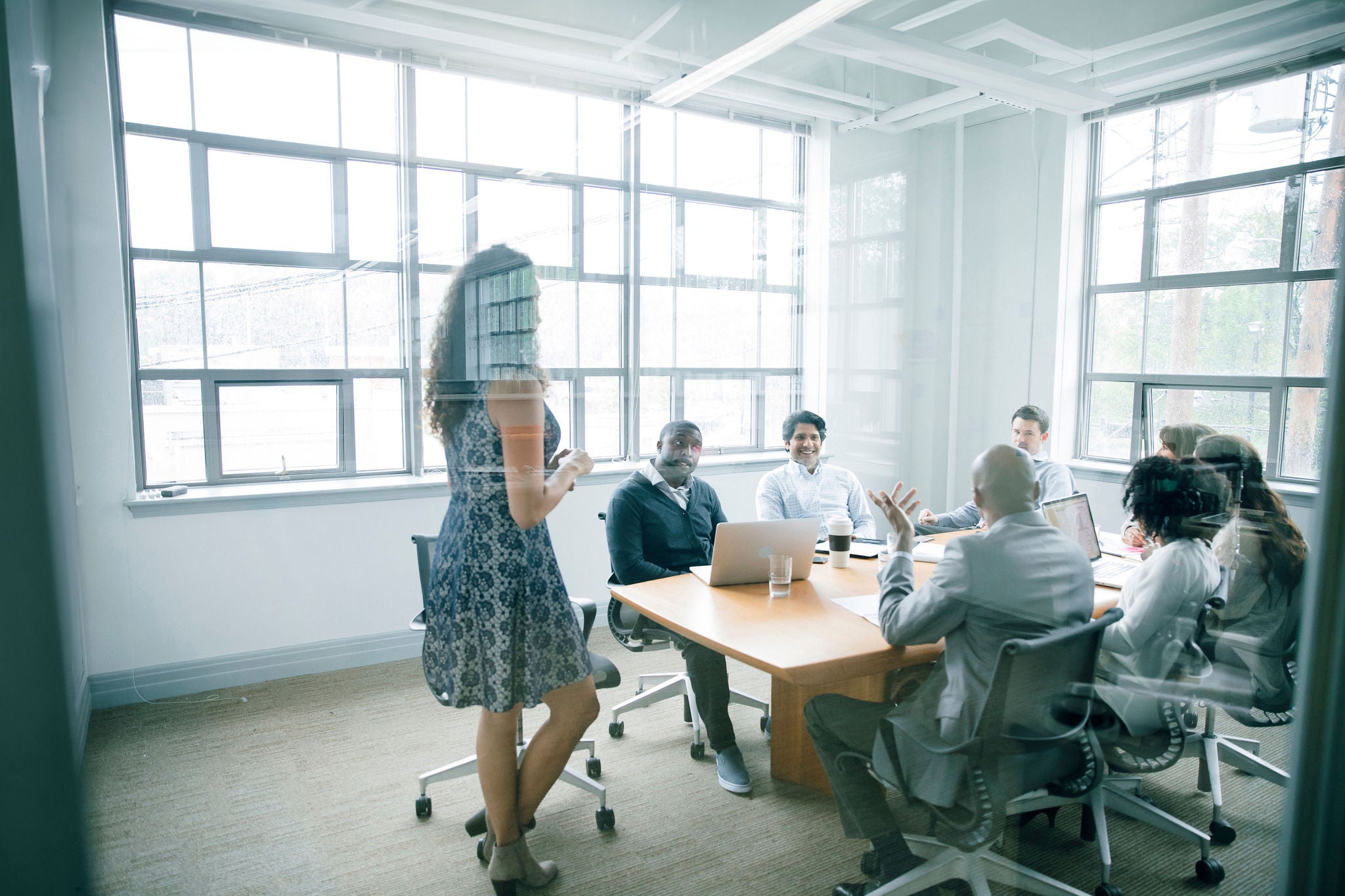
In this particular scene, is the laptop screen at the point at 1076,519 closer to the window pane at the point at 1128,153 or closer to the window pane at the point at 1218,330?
the window pane at the point at 1218,330

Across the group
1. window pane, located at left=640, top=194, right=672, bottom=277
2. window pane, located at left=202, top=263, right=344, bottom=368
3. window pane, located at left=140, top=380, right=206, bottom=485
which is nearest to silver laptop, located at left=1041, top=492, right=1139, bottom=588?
window pane, located at left=640, top=194, right=672, bottom=277

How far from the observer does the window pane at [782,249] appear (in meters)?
2.44

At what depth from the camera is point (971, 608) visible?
161 cm

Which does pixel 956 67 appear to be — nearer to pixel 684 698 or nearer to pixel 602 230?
pixel 602 230

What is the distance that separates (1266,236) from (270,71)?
226cm

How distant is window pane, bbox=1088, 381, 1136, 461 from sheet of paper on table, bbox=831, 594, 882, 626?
704 mm

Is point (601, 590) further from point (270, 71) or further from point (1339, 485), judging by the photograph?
point (1339, 485)

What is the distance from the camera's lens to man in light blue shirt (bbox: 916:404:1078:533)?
67.4 inches

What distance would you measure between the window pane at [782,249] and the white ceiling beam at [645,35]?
0.66 meters

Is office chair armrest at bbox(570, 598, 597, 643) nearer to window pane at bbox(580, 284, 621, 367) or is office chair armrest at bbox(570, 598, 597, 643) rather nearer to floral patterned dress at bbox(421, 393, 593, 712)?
floral patterned dress at bbox(421, 393, 593, 712)

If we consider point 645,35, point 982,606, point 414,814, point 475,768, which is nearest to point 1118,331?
point 982,606

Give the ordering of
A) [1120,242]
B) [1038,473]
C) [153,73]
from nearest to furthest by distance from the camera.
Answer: [1038,473] < [1120,242] < [153,73]

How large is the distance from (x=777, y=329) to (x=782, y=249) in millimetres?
279

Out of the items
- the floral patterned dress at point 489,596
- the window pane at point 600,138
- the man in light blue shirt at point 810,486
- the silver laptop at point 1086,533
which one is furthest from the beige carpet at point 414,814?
the window pane at point 600,138
